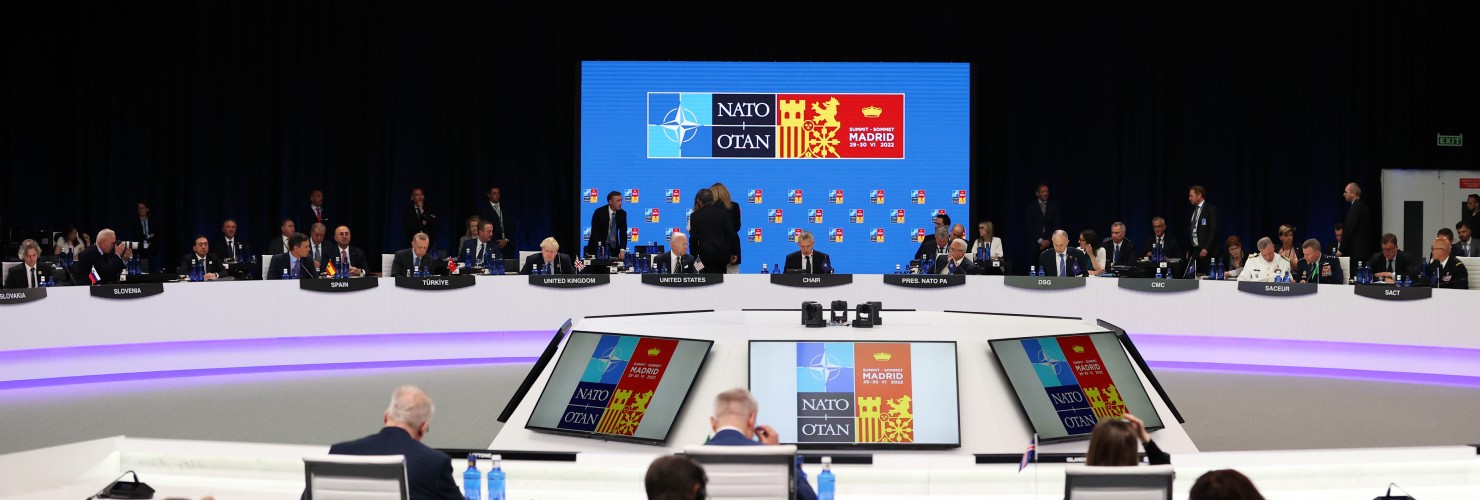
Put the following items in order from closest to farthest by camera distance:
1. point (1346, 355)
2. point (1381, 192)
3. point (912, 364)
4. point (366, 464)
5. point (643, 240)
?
point (366, 464), point (912, 364), point (1346, 355), point (643, 240), point (1381, 192)

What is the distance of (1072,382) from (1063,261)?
5484mm

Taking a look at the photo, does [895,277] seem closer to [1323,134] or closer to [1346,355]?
[1346,355]

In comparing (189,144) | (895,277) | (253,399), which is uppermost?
(189,144)

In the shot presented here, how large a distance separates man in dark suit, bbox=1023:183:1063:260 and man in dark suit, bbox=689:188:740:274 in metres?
5.25

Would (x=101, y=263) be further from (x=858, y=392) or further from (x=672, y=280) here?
(x=858, y=392)

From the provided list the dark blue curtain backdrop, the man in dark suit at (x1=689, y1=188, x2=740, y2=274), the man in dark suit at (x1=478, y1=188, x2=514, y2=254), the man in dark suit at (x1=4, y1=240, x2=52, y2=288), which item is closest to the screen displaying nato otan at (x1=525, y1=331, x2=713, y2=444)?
the man in dark suit at (x1=689, y1=188, x2=740, y2=274)

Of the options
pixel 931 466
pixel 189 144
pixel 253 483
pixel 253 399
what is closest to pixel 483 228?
pixel 253 399

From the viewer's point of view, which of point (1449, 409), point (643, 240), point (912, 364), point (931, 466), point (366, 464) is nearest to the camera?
point (366, 464)

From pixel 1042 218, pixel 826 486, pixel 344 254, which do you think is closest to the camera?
pixel 826 486

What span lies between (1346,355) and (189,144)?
1258cm

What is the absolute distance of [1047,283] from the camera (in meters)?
10.8

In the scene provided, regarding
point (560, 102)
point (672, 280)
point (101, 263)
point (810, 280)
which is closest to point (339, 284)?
point (101, 263)

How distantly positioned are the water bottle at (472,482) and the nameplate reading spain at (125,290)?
19.4ft

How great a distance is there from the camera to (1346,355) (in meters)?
10.5
